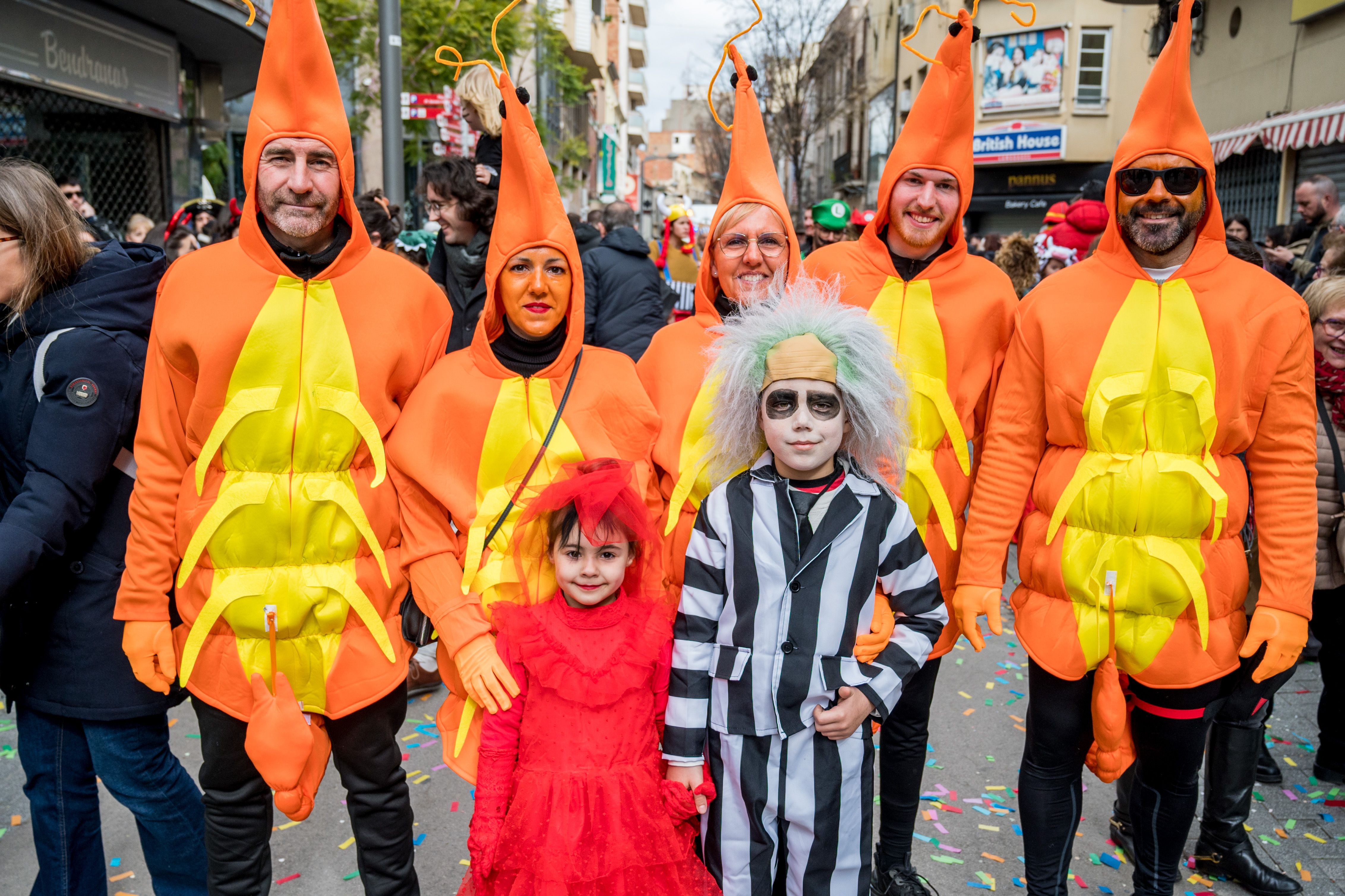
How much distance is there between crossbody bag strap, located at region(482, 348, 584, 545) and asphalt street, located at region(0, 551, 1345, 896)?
1460 mm

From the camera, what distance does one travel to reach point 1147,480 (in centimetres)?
256

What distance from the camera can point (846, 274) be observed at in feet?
9.79

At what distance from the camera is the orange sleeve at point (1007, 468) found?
2750 millimetres

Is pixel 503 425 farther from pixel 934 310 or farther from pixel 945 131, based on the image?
pixel 945 131

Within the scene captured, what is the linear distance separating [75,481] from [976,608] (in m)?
2.34

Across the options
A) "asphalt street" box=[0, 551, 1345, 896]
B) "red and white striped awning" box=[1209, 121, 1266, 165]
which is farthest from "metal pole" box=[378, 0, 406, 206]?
"red and white striped awning" box=[1209, 121, 1266, 165]

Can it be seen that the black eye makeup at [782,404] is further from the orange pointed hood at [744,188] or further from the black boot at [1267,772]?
the black boot at [1267,772]

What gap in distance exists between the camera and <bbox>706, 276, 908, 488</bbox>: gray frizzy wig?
238 cm

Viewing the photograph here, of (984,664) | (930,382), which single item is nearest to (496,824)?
(930,382)

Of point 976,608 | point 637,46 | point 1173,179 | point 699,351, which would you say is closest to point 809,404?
point 699,351

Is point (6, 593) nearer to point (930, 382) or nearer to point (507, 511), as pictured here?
point (507, 511)

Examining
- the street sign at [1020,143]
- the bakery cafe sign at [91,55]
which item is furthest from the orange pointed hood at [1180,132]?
the street sign at [1020,143]

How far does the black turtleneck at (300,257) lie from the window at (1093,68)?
84.8 ft

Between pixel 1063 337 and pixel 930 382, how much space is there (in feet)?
1.22
